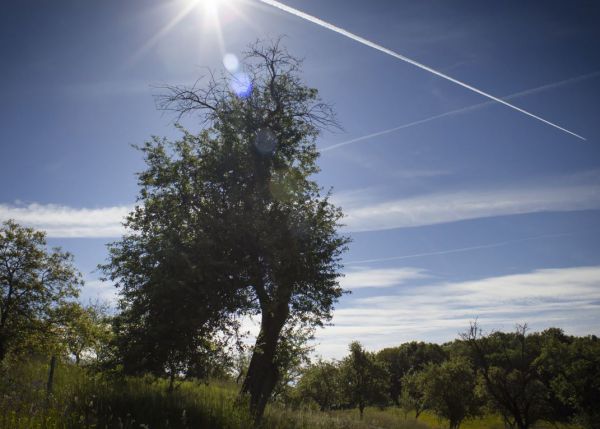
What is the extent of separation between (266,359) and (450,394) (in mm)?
48557

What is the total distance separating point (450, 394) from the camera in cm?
5606

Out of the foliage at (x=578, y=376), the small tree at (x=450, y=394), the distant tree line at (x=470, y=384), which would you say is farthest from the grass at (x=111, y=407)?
the foliage at (x=578, y=376)

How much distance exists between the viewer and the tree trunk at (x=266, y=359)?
17984 mm

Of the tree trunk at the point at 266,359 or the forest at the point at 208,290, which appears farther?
the tree trunk at the point at 266,359

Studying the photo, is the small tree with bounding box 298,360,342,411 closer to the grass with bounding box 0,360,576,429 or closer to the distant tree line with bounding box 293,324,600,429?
the distant tree line with bounding box 293,324,600,429

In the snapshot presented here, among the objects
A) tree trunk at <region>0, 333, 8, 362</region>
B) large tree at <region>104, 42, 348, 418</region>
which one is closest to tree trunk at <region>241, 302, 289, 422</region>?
large tree at <region>104, 42, 348, 418</region>

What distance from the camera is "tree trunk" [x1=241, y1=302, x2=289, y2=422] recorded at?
1798 centimetres

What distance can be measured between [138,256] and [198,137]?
754 cm

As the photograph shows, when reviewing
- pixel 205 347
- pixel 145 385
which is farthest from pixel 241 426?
pixel 145 385

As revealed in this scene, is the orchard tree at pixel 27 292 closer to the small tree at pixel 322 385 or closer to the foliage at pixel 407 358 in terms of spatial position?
the small tree at pixel 322 385

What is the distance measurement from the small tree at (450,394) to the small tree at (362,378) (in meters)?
7.00

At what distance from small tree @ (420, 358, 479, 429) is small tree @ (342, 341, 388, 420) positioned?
7000 mm

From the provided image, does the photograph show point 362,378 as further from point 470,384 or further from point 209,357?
point 209,357

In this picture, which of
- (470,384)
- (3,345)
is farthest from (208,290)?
(470,384)
